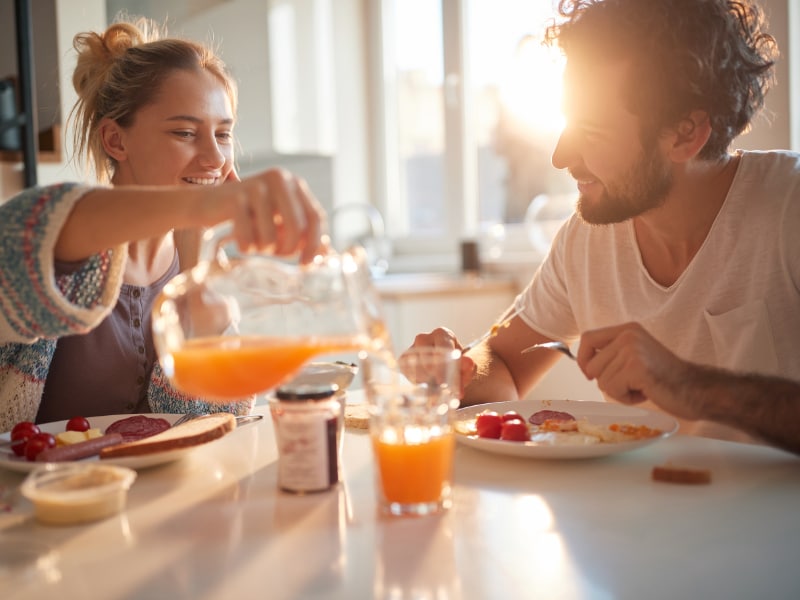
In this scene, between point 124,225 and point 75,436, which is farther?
point 75,436

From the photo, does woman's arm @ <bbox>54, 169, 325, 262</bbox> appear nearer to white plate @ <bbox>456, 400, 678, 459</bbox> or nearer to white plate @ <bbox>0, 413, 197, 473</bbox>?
white plate @ <bbox>0, 413, 197, 473</bbox>

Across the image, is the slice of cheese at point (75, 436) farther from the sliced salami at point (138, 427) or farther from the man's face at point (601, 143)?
the man's face at point (601, 143)

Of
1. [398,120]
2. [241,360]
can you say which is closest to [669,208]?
[241,360]

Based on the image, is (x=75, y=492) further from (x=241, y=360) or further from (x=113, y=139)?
(x=113, y=139)

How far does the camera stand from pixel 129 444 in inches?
43.7

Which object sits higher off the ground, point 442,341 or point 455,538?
point 442,341

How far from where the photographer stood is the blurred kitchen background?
124 inches

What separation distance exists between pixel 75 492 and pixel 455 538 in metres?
0.42

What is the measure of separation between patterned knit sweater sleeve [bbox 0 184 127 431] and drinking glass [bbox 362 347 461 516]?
0.39m

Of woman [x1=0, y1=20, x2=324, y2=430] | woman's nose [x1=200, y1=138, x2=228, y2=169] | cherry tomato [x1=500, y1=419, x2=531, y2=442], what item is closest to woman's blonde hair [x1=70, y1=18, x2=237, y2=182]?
woman [x1=0, y1=20, x2=324, y2=430]

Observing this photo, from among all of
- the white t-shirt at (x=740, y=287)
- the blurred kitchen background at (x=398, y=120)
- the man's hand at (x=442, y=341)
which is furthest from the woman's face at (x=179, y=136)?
the blurred kitchen background at (x=398, y=120)

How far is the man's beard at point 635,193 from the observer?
161 centimetres

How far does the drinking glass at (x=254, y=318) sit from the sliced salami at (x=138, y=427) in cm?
32

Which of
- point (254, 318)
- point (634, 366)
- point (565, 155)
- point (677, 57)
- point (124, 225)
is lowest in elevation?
point (634, 366)
